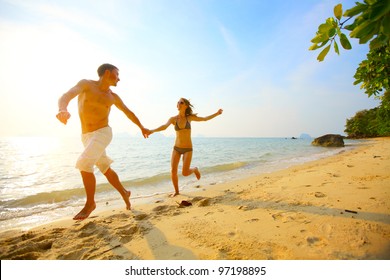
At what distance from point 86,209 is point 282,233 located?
8.84 feet

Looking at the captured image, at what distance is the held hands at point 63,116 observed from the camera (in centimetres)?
249

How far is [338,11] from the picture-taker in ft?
5.28

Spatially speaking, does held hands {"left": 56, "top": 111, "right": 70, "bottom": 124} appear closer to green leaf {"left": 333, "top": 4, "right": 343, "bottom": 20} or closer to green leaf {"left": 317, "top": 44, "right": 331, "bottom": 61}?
green leaf {"left": 317, "top": 44, "right": 331, "bottom": 61}

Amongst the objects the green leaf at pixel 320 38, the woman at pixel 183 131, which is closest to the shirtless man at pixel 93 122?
the woman at pixel 183 131

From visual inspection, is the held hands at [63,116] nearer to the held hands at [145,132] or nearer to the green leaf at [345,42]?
the held hands at [145,132]

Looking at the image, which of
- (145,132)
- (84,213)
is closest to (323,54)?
(84,213)

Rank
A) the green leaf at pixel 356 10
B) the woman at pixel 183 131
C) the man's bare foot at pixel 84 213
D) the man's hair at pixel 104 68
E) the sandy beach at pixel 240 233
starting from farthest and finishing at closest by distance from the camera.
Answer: the woman at pixel 183 131 < the man's hair at pixel 104 68 < the man's bare foot at pixel 84 213 < the sandy beach at pixel 240 233 < the green leaf at pixel 356 10

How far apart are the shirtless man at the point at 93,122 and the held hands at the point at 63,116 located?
10.9 inches

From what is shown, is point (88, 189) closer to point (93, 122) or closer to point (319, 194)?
point (93, 122)

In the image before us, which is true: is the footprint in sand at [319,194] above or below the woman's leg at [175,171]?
below

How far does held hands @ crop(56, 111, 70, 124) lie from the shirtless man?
28cm

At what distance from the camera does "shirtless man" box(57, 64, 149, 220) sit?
3141 mm
